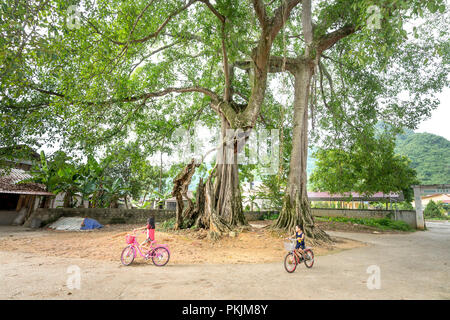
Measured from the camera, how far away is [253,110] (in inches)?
352

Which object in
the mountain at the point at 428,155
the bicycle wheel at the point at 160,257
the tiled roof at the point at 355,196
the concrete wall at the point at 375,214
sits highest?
the mountain at the point at 428,155

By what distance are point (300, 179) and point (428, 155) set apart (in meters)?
46.0

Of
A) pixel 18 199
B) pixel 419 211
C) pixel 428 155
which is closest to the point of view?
pixel 18 199

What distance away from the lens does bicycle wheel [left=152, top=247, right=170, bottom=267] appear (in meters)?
5.36

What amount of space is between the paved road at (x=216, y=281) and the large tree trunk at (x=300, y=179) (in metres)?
2.94

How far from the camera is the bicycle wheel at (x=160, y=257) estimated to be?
536 centimetres

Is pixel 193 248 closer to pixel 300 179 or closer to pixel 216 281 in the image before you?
pixel 216 281

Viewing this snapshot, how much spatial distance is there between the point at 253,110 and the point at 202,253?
517cm

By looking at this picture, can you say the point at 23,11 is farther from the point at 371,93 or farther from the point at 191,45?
the point at 371,93

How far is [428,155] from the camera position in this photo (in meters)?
42.5

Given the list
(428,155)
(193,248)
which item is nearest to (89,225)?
(193,248)

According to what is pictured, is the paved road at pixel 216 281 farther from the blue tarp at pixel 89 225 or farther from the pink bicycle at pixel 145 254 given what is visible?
the blue tarp at pixel 89 225

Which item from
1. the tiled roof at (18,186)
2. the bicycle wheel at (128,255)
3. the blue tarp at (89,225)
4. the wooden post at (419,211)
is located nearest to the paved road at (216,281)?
the bicycle wheel at (128,255)

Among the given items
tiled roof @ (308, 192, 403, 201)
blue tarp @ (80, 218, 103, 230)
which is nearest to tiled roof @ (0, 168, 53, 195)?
blue tarp @ (80, 218, 103, 230)
